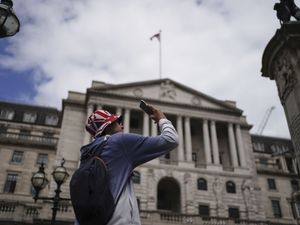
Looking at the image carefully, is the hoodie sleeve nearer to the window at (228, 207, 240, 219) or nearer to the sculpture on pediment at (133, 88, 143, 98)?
the window at (228, 207, 240, 219)

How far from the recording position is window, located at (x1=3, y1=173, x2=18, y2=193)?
42938 mm

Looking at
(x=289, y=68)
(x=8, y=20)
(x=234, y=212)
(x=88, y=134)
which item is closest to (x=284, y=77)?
(x=289, y=68)

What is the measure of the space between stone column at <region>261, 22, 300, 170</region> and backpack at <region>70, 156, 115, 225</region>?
28.7 feet

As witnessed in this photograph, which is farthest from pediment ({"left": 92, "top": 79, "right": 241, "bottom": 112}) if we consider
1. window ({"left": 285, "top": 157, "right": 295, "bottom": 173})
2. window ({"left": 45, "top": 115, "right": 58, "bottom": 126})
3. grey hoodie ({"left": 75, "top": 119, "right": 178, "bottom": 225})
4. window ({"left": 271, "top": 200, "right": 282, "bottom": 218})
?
grey hoodie ({"left": 75, "top": 119, "right": 178, "bottom": 225})

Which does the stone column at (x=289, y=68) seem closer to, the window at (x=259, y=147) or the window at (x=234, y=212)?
the window at (x=234, y=212)

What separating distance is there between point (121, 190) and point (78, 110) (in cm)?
4442

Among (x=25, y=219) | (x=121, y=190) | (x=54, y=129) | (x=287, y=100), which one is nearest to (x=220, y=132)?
(x=54, y=129)

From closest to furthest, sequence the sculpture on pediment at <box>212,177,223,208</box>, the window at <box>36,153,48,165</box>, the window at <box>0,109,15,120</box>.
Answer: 1. the sculpture on pediment at <box>212,177,223,208</box>
2. the window at <box>36,153,48,165</box>
3. the window at <box>0,109,15,120</box>

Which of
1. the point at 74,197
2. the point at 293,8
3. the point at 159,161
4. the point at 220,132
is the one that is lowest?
the point at 74,197

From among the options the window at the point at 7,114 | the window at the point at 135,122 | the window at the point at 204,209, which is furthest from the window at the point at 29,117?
the window at the point at 204,209

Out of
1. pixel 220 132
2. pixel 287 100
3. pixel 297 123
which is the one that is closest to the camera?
pixel 297 123

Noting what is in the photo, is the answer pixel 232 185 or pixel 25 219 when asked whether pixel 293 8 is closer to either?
pixel 25 219

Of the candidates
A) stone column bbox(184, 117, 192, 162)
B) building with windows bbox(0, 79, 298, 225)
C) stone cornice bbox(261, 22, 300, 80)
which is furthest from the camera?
stone column bbox(184, 117, 192, 162)

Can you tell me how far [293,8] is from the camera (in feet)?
37.3
